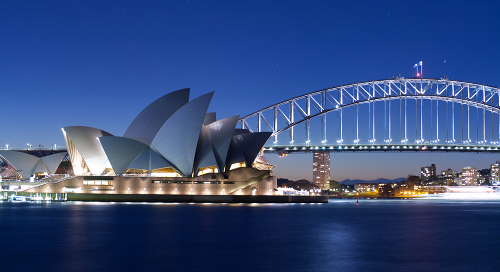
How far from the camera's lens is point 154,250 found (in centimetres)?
1841

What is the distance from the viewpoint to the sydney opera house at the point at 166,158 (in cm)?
5931

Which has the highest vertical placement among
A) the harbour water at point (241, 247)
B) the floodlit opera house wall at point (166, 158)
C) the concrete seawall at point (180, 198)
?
the floodlit opera house wall at point (166, 158)

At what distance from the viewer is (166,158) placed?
60094 mm

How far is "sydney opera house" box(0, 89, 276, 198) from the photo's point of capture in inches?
2335

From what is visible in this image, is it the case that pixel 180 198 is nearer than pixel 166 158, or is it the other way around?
pixel 166 158

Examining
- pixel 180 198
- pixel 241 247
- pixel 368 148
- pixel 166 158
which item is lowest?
pixel 180 198

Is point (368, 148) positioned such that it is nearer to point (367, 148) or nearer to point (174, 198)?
point (367, 148)

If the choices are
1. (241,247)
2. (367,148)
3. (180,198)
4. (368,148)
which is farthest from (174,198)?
(241,247)

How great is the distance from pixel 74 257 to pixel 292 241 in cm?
940

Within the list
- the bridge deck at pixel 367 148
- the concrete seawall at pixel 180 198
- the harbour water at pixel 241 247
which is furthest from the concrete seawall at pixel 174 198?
the harbour water at pixel 241 247

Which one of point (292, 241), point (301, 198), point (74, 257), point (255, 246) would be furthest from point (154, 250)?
point (301, 198)

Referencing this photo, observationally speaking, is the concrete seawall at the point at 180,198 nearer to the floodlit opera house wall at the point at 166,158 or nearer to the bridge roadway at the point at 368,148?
the floodlit opera house wall at the point at 166,158

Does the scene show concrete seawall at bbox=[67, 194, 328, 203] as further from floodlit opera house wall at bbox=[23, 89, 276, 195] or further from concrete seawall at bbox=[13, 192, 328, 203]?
floodlit opera house wall at bbox=[23, 89, 276, 195]

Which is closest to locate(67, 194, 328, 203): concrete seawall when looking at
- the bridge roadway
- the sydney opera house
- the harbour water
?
the sydney opera house
